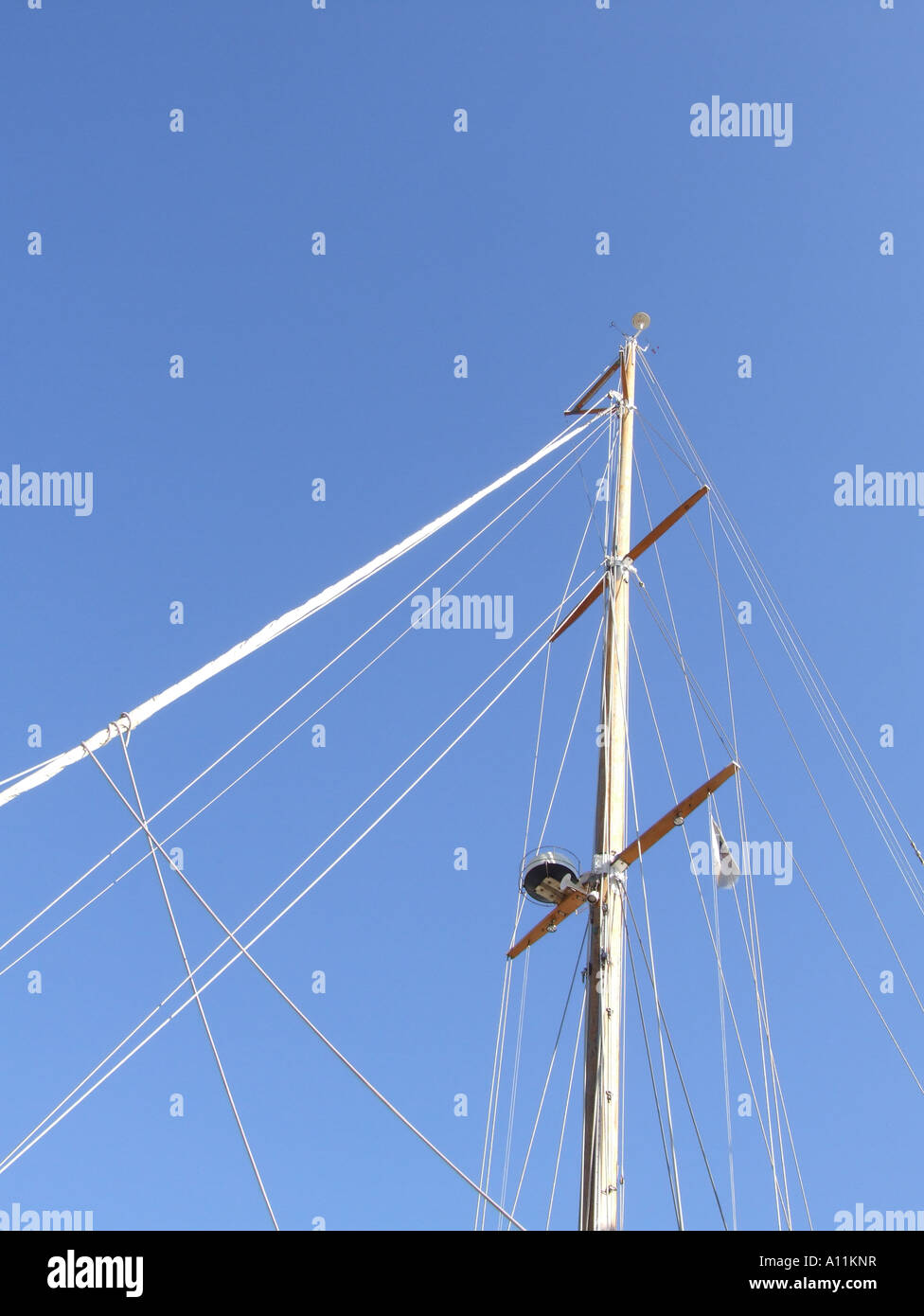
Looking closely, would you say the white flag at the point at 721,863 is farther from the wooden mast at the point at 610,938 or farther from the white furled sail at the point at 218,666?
the white furled sail at the point at 218,666

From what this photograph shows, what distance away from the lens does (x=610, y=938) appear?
15.7 m

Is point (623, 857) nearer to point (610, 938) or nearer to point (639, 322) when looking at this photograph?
point (610, 938)

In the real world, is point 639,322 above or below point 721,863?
above

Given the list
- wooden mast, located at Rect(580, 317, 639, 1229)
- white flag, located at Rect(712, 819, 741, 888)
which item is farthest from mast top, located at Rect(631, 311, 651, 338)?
white flag, located at Rect(712, 819, 741, 888)

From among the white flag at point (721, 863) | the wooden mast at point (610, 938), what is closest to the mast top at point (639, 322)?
the wooden mast at point (610, 938)

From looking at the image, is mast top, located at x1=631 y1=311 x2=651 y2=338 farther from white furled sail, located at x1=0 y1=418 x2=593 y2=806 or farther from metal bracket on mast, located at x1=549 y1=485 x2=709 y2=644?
white furled sail, located at x1=0 y1=418 x2=593 y2=806

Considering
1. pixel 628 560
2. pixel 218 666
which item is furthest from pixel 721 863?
pixel 218 666

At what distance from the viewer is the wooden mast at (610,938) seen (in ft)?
43.3

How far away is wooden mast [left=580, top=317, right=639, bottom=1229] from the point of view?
13.2 meters

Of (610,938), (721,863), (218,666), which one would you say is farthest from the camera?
(721,863)

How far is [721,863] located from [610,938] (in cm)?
251
